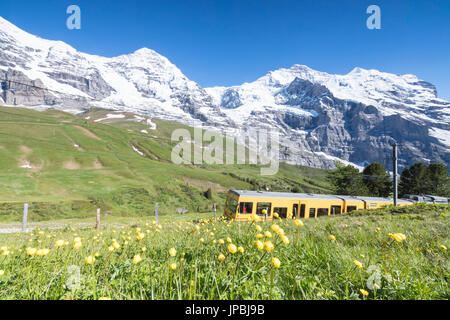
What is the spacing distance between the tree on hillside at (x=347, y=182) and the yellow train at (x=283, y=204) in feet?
82.2

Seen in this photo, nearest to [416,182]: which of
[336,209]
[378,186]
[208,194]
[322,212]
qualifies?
[378,186]

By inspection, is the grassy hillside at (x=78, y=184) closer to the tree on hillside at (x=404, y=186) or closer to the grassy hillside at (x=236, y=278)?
the tree on hillside at (x=404, y=186)

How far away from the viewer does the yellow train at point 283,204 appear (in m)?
17.1

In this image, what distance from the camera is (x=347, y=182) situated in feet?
156

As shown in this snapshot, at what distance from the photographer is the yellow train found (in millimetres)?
17141

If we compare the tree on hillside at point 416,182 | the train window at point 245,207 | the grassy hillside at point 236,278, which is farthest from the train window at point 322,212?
the tree on hillside at point 416,182

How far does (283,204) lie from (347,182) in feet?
124

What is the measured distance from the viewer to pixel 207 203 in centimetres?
4266

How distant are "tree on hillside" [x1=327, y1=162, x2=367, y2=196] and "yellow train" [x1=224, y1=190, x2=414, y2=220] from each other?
25.1m

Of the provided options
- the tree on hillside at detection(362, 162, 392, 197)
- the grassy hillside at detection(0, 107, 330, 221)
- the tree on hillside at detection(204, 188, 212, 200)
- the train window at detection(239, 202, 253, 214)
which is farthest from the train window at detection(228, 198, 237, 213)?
the tree on hillside at detection(362, 162, 392, 197)

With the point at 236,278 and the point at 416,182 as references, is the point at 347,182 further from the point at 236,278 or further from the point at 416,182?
the point at 236,278
